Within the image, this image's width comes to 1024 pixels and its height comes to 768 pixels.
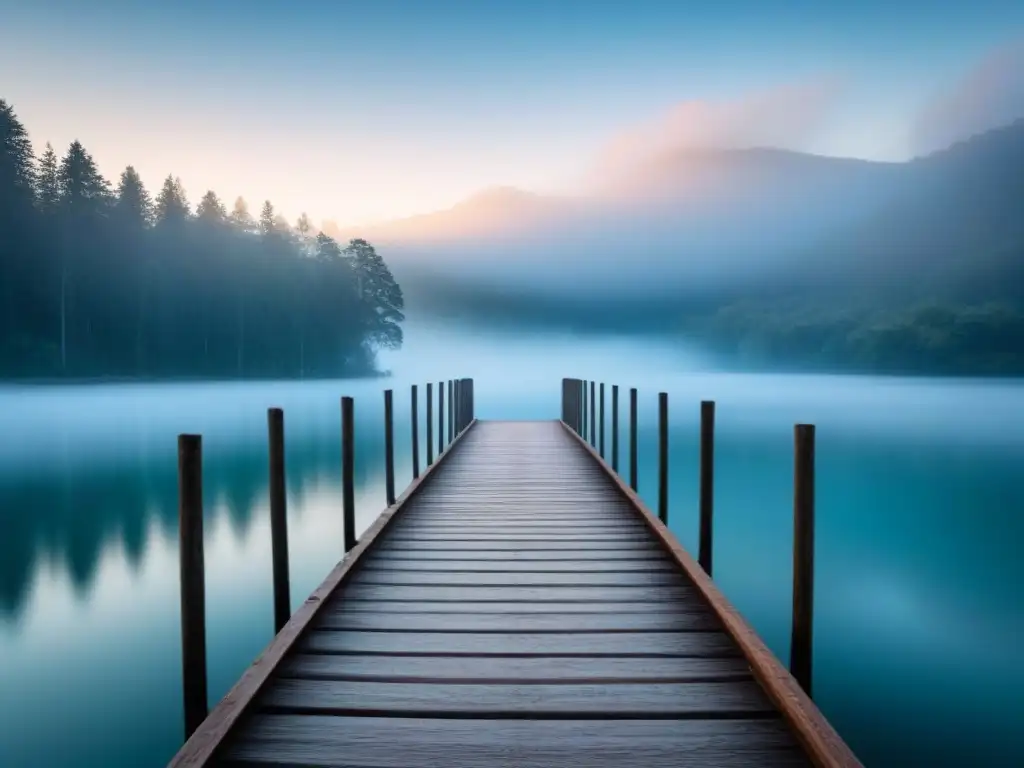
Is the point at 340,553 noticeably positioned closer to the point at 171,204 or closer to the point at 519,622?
the point at 519,622

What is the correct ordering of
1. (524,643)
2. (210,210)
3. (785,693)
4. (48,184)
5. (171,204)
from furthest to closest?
1. (210,210)
2. (171,204)
3. (48,184)
4. (524,643)
5. (785,693)

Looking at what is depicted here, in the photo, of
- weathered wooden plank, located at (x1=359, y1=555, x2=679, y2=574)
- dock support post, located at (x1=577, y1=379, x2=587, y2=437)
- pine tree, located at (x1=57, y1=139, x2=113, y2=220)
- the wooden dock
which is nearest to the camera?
the wooden dock

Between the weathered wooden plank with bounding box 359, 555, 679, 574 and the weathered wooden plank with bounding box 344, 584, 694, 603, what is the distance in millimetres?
358

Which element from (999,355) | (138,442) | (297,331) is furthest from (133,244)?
(999,355)

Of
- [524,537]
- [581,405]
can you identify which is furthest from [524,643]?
[581,405]

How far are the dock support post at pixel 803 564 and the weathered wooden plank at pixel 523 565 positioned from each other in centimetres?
127

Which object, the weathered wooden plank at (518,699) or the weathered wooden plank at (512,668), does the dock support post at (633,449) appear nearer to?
the weathered wooden plank at (512,668)

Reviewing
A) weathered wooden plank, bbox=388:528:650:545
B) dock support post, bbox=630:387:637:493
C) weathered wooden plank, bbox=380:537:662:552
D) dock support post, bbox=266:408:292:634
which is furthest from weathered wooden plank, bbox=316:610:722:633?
dock support post, bbox=630:387:637:493

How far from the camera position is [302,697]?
2.53m

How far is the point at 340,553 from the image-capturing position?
980 cm

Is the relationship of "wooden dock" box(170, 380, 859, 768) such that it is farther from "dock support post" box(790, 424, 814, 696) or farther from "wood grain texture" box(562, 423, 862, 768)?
"dock support post" box(790, 424, 814, 696)

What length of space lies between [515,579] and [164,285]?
49.9 metres

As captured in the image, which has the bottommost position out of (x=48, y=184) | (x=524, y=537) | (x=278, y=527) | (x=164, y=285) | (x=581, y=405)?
(x=524, y=537)

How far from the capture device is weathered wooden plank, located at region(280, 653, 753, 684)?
8.86 ft
